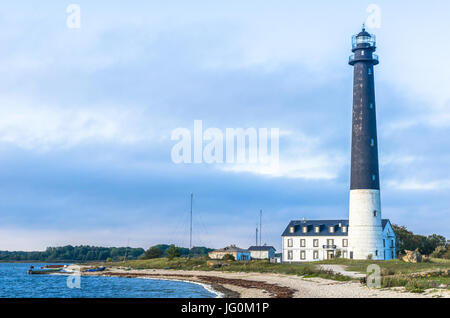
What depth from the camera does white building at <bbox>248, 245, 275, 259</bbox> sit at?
89.0 meters

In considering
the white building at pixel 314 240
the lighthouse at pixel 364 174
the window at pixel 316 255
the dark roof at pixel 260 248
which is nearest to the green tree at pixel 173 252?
the dark roof at pixel 260 248

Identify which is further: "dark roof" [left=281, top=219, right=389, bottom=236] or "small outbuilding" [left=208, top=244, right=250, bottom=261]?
"small outbuilding" [left=208, top=244, right=250, bottom=261]

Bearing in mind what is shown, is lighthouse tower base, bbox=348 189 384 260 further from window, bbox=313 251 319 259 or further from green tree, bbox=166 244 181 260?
green tree, bbox=166 244 181 260

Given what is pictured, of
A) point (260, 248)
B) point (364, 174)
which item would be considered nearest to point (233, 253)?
point (260, 248)

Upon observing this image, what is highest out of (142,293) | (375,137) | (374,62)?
(374,62)

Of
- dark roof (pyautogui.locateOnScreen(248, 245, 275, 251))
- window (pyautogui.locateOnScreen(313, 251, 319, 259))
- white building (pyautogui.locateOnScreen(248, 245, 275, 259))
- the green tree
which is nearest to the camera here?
window (pyautogui.locateOnScreen(313, 251, 319, 259))

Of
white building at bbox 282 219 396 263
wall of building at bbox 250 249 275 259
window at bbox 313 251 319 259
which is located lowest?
wall of building at bbox 250 249 275 259

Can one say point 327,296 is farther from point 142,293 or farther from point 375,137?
point 375,137

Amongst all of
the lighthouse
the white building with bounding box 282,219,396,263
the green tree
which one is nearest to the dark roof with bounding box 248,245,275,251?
the white building with bounding box 282,219,396,263

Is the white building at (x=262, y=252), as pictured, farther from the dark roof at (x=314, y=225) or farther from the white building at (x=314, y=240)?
the white building at (x=314, y=240)

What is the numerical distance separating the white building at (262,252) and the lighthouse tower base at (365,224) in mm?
30454
